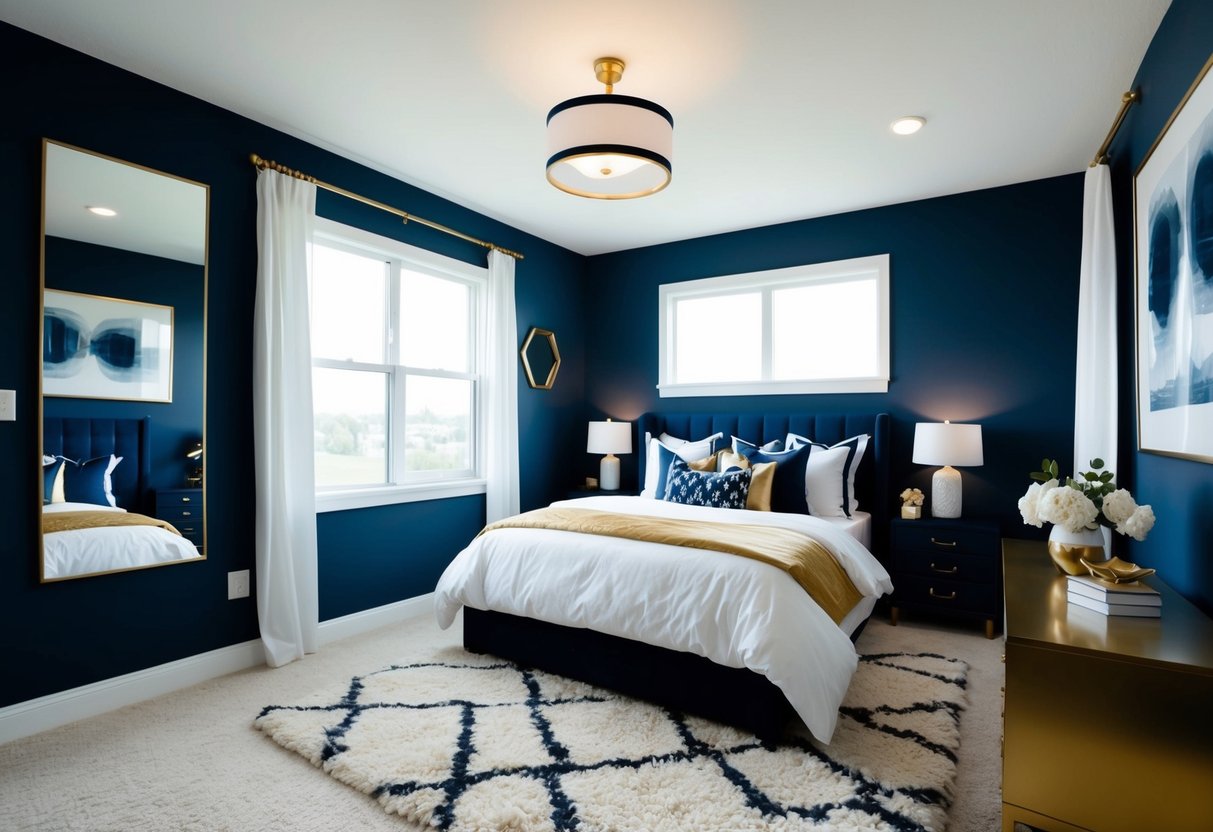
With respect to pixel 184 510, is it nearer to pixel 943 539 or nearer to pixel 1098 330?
pixel 943 539

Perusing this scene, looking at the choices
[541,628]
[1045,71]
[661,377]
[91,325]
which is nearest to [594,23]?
[1045,71]

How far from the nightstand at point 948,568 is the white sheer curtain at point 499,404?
8.26 feet

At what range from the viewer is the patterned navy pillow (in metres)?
3.65

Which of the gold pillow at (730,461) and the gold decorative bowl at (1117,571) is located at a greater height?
the gold pillow at (730,461)

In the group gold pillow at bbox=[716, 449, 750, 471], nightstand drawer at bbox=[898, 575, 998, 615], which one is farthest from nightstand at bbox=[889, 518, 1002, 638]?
gold pillow at bbox=[716, 449, 750, 471]

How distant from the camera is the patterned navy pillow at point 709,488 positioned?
365 centimetres

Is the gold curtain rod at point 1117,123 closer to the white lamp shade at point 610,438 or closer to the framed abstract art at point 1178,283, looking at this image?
the framed abstract art at point 1178,283

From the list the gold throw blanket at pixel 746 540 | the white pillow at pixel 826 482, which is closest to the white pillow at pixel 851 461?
the white pillow at pixel 826 482

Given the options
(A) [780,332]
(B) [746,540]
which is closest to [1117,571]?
(B) [746,540]

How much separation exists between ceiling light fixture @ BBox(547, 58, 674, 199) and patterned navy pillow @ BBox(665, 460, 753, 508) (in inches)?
70.4

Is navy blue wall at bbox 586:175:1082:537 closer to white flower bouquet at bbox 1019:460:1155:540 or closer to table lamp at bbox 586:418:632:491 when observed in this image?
table lamp at bbox 586:418:632:491

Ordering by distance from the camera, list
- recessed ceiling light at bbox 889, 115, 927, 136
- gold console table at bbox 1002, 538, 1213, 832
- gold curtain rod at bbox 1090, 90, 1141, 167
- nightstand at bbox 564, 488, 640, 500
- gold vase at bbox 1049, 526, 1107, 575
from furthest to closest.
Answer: nightstand at bbox 564, 488, 640, 500 → recessed ceiling light at bbox 889, 115, 927, 136 → gold curtain rod at bbox 1090, 90, 1141, 167 → gold vase at bbox 1049, 526, 1107, 575 → gold console table at bbox 1002, 538, 1213, 832

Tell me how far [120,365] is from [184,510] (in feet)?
2.24

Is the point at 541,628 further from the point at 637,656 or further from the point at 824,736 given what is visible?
the point at 824,736
